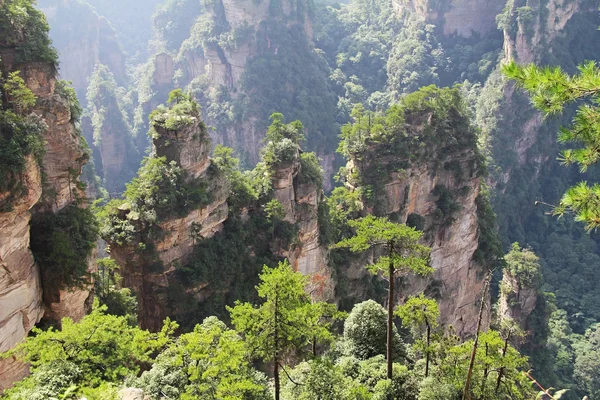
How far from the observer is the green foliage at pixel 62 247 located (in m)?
18.9

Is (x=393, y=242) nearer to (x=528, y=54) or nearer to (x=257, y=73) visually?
(x=528, y=54)

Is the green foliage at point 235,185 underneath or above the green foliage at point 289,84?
underneath

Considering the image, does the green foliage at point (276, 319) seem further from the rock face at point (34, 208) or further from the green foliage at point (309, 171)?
the green foliage at point (309, 171)

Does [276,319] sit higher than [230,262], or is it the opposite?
[230,262]

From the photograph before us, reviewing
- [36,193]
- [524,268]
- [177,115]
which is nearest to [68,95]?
[177,115]

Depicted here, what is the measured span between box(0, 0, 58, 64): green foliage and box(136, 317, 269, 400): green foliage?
12.5 meters

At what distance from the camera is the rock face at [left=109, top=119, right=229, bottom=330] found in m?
24.4

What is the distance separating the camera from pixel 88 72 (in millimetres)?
109625

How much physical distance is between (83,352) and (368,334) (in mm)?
10037

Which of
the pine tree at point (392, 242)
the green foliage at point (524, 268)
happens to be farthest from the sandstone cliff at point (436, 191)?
the pine tree at point (392, 242)

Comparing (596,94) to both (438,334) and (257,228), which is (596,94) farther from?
(257,228)

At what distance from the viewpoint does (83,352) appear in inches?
506

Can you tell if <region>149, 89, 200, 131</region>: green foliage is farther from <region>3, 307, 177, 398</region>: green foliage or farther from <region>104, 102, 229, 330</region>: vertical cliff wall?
<region>3, 307, 177, 398</region>: green foliage

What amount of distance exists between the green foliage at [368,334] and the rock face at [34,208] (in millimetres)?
10197
